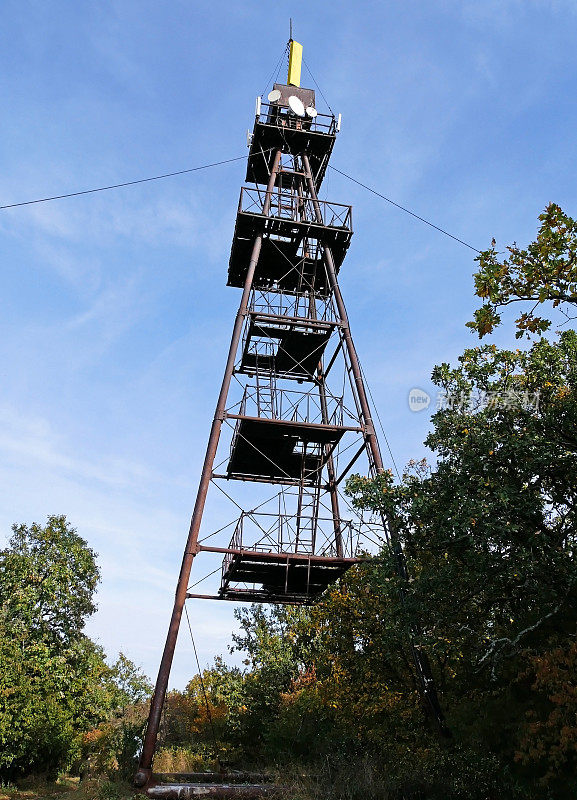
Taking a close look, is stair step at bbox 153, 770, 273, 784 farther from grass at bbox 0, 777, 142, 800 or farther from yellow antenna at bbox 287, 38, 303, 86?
yellow antenna at bbox 287, 38, 303, 86

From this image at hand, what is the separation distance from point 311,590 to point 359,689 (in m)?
3.06

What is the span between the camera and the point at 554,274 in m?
7.43

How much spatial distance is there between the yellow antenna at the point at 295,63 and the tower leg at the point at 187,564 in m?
8.61

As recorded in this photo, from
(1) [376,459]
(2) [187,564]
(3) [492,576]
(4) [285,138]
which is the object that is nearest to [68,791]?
(2) [187,564]

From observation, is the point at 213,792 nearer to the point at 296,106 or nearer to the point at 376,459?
the point at 376,459

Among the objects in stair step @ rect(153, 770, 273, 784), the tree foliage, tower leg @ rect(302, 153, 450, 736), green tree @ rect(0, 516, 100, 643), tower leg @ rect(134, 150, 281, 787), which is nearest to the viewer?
the tree foliage

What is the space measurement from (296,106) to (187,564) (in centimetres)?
1472

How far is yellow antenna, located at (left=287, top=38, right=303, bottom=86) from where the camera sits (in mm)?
21750

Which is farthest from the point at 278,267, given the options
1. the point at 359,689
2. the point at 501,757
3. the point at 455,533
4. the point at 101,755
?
the point at 101,755

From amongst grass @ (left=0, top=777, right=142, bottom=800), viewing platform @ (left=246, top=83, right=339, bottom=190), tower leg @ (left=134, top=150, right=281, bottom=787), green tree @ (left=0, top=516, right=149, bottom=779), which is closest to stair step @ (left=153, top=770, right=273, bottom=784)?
grass @ (left=0, top=777, right=142, bottom=800)

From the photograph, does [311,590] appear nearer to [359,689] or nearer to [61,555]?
[359,689]

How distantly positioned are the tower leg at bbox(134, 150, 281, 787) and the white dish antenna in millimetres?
6194

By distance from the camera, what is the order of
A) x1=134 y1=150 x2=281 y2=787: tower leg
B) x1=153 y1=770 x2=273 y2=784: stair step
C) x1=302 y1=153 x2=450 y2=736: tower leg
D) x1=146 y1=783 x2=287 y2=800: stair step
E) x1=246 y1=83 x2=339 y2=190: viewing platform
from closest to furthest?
x1=146 y1=783 x2=287 y2=800: stair step, x1=134 y1=150 x2=281 y2=787: tower leg, x1=302 y1=153 x2=450 y2=736: tower leg, x1=153 y1=770 x2=273 y2=784: stair step, x1=246 y1=83 x2=339 y2=190: viewing platform

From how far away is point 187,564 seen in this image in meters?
13.2
